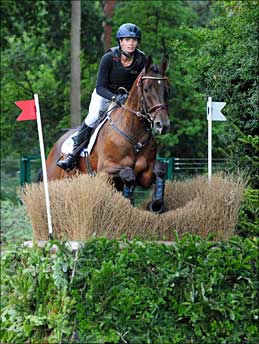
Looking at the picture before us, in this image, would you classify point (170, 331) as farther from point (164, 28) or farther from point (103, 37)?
point (103, 37)

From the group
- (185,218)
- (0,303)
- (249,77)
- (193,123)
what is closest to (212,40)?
(249,77)

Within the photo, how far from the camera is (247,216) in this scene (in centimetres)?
917

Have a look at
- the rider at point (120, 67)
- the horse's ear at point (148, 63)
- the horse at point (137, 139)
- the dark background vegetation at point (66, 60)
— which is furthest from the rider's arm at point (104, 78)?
the dark background vegetation at point (66, 60)

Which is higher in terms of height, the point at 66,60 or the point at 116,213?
the point at 66,60

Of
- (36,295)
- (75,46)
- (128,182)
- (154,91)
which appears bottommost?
(36,295)

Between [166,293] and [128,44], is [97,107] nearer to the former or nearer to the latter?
[128,44]

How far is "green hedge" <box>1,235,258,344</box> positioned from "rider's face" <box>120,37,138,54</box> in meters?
2.78

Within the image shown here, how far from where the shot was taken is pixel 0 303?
28.5 feet

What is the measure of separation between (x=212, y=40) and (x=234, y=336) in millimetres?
5581

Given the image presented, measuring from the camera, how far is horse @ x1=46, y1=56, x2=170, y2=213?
30.6 feet

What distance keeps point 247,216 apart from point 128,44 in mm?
2379

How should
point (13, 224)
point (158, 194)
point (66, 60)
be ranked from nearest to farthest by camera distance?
point (158, 194)
point (13, 224)
point (66, 60)

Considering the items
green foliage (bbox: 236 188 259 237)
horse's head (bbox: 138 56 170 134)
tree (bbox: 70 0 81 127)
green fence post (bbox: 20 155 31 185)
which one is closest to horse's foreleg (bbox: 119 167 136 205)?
horse's head (bbox: 138 56 170 134)

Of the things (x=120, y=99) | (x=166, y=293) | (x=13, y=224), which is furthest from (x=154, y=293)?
(x=13, y=224)
